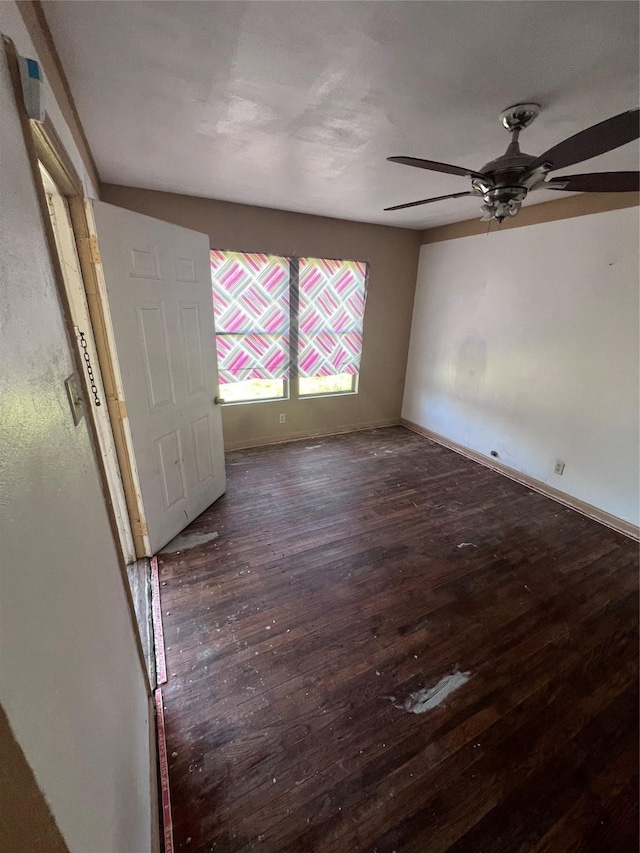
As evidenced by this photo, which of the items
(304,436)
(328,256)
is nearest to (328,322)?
(328,256)

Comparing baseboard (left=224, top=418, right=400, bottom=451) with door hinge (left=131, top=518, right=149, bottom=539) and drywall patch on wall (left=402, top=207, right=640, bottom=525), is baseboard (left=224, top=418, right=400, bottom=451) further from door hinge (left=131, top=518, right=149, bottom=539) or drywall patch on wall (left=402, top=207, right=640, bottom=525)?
door hinge (left=131, top=518, right=149, bottom=539)

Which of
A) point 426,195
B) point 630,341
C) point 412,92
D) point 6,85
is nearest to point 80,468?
point 6,85

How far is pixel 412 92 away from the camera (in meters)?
1.40

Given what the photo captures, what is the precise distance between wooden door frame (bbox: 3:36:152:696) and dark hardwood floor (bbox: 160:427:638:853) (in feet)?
1.48

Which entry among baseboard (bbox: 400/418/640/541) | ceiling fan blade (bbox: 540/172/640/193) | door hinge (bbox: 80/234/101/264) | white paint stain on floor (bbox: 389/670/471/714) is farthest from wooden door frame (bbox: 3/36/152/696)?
baseboard (bbox: 400/418/640/541)

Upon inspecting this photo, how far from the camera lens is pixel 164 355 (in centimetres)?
213

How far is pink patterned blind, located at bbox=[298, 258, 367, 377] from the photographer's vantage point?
370 centimetres

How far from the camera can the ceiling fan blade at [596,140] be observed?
3.42 ft

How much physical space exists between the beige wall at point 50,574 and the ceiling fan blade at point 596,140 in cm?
158

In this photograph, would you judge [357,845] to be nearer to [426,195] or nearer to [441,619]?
[441,619]

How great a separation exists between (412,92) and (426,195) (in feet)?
4.74

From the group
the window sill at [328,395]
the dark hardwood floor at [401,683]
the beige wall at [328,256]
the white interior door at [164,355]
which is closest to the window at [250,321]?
the beige wall at [328,256]

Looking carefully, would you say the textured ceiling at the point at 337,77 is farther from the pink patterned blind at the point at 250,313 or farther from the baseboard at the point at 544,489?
the baseboard at the point at 544,489

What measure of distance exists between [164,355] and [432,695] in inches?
89.2
